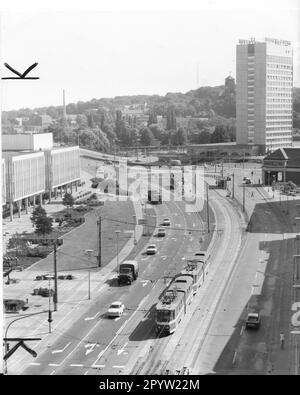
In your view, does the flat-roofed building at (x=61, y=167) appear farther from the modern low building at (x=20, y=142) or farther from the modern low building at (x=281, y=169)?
the modern low building at (x=281, y=169)

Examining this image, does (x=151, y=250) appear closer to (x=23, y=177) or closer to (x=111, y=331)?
(x=111, y=331)

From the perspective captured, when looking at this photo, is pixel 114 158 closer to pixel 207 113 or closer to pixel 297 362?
pixel 207 113

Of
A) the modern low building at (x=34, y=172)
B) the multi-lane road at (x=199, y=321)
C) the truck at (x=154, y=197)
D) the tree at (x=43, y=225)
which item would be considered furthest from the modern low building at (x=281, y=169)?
the tree at (x=43, y=225)

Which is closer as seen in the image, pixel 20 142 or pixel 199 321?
pixel 199 321

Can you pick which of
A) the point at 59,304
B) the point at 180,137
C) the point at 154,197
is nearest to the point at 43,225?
the point at 59,304

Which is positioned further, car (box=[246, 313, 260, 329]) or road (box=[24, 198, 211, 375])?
car (box=[246, 313, 260, 329])

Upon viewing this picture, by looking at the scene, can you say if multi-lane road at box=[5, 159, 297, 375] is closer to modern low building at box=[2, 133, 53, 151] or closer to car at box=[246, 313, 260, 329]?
car at box=[246, 313, 260, 329]

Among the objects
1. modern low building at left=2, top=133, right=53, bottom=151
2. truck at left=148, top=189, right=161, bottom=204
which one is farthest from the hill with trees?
truck at left=148, top=189, right=161, bottom=204
